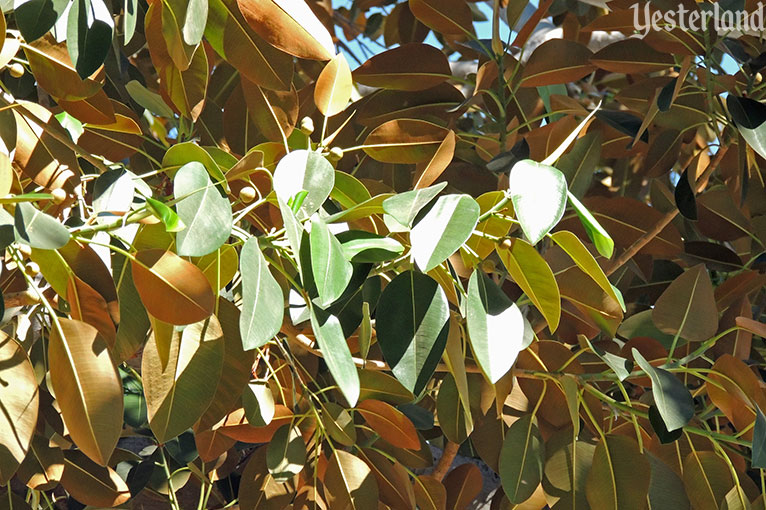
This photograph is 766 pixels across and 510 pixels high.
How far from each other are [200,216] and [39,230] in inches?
3.8

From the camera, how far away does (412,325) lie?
627 millimetres

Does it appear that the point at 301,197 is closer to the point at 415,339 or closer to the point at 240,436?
the point at 415,339

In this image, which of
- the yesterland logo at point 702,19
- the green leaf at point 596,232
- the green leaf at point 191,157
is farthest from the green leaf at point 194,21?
the yesterland logo at point 702,19

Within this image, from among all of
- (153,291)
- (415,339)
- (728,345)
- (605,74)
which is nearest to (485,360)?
(415,339)

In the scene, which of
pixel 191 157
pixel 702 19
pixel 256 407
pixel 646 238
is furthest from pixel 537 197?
pixel 702 19

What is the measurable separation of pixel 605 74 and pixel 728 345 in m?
1.26

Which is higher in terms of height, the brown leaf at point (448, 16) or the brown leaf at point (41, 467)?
the brown leaf at point (448, 16)

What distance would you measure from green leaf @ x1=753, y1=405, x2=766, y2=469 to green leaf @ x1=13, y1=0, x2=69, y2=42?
2.29 feet

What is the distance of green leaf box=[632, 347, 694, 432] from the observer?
30.1 inches

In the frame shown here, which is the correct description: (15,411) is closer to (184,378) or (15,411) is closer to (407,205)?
(184,378)

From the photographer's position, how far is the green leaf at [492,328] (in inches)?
21.8

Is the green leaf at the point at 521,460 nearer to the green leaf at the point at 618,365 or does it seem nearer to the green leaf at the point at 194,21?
the green leaf at the point at 618,365

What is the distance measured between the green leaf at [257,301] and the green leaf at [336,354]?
0.09 feet

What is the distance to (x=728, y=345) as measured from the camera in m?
1.13
